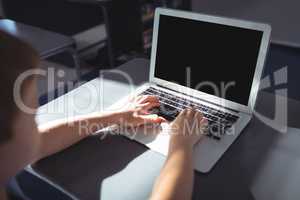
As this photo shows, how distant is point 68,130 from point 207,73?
0.43m

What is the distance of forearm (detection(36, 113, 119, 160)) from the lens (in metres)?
0.87

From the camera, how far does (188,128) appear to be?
889 millimetres

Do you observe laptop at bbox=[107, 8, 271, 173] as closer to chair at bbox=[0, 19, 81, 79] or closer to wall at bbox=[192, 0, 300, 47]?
chair at bbox=[0, 19, 81, 79]

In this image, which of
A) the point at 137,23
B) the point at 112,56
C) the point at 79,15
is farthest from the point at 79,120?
the point at 79,15

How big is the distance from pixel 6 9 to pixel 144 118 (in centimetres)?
223

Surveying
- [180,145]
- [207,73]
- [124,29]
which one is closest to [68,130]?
[180,145]

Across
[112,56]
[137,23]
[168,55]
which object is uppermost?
[168,55]

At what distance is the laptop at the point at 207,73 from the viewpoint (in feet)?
2.88

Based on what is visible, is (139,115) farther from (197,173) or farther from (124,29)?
(124,29)

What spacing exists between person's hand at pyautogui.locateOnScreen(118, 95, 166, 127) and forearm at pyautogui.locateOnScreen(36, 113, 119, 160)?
0.03 meters

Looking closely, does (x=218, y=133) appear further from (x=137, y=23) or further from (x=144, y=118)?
(x=137, y=23)

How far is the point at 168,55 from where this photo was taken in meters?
1.08

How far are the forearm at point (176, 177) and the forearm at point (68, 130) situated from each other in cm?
24

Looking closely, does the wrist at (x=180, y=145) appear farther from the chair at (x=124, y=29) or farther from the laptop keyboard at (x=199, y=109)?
the chair at (x=124, y=29)
